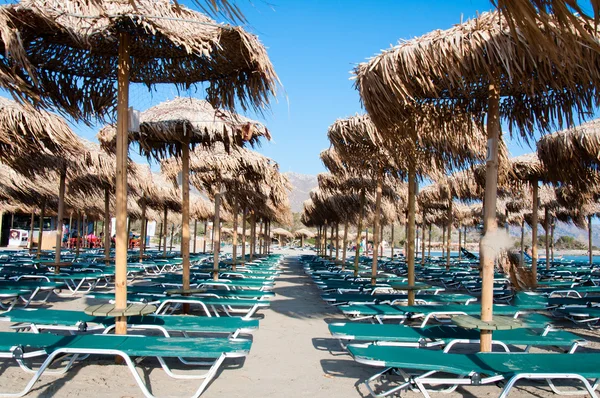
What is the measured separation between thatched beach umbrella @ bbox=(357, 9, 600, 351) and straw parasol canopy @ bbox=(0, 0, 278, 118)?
96cm

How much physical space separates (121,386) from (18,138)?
3.48 metres

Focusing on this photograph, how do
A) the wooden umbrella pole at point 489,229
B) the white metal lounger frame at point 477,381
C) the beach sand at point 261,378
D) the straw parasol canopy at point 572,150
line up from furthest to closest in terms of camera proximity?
1. the straw parasol canopy at point 572,150
2. the wooden umbrella pole at point 489,229
3. the beach sand at point 261,378
4. the white metal lounger frame at point 477,381

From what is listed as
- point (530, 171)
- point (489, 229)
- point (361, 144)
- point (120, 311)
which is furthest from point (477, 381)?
point (530, 171)

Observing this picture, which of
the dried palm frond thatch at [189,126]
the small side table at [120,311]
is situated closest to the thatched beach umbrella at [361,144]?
the dried palm frond thatch at [189,126]

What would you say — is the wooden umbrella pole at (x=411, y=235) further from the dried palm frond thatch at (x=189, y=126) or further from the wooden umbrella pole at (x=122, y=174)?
the wooden umbrella pole at (x=122, y=174)

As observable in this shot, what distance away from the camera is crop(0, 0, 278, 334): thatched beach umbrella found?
319 cm

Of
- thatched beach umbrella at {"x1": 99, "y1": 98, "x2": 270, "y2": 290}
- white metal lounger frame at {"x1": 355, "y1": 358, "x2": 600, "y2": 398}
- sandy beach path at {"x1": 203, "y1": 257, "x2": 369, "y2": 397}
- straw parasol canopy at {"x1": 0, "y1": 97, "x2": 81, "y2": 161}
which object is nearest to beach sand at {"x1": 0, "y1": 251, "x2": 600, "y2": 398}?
sandy beach path at {"x1": 203, "y1": 257, "x2": 369, "y2": 397}

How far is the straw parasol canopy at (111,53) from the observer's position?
124 inches

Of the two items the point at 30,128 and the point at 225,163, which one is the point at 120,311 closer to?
the point at 30,128

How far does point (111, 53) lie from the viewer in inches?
159

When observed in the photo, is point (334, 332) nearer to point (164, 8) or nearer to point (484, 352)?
point (484, 352)

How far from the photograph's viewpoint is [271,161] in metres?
8.34

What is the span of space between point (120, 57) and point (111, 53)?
17.5 inches

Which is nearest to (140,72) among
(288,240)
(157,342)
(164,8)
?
(164,8)
